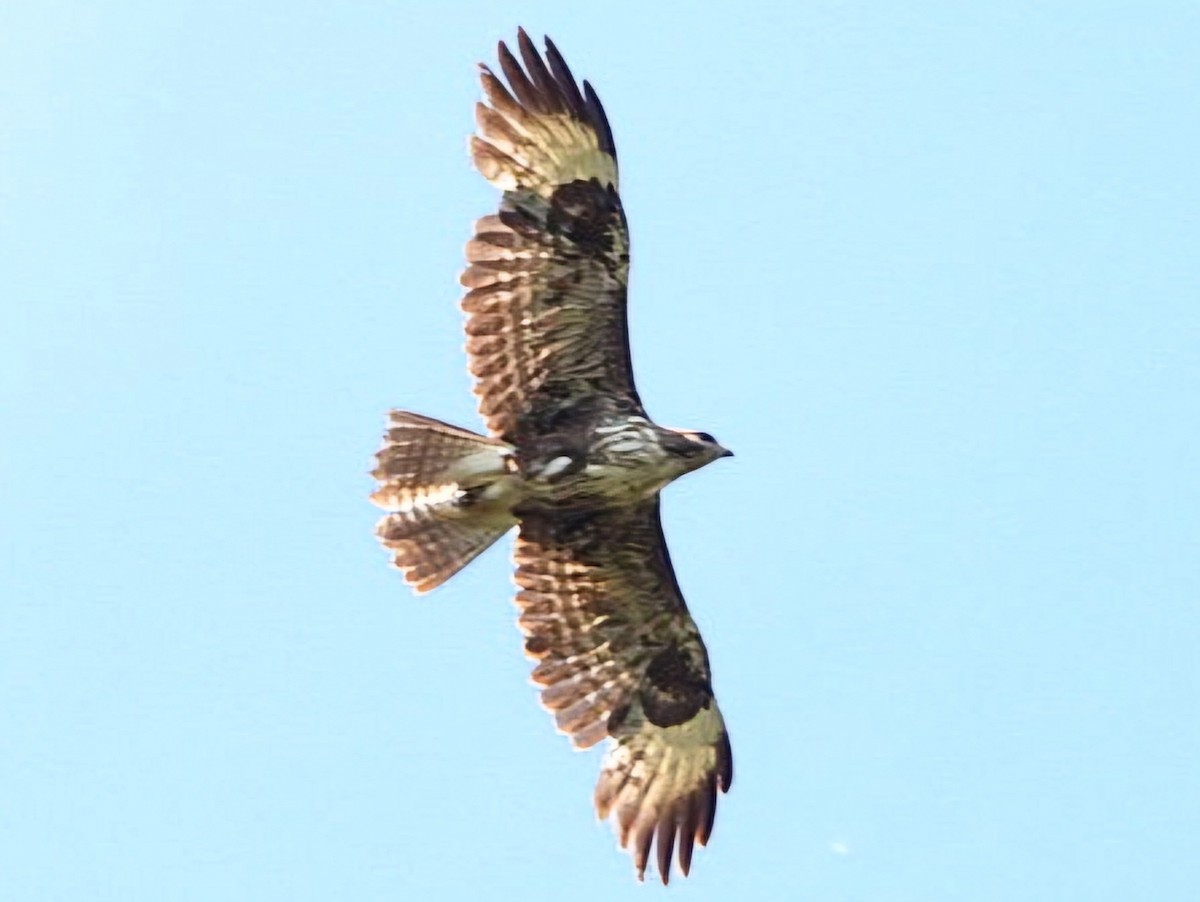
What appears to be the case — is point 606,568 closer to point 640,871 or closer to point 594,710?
point 594,710

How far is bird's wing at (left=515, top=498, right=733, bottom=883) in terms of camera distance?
1248 cm

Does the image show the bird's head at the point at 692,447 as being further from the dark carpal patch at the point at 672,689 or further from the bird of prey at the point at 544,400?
the dark carpal patch at the point at 672,689

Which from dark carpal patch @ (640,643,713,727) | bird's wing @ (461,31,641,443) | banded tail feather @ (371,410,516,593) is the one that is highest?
bird's wing @ (461,31,641,443)

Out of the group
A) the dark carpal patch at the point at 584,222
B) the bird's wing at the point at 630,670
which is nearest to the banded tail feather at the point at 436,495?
the bird's wing at the point at 630,670

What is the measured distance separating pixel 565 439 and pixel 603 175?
1.42 m

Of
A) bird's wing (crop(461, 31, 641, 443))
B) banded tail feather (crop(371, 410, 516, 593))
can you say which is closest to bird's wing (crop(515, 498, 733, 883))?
banded tail feather (crop(371, 410, 516, 593))

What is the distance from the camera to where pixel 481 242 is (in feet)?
39.1

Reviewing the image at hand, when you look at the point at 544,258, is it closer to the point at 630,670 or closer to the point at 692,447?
the point at 692,447

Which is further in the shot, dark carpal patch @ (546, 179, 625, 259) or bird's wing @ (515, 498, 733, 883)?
bird's wing @ (515, 498, 733, 883)

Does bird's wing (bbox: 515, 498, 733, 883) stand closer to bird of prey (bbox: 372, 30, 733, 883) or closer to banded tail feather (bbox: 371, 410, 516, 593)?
bird of prey (bbox: 372, 30, 733, 883)

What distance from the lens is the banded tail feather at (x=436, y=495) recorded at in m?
12.0

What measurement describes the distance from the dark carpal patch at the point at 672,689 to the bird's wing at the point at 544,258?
1.59 m

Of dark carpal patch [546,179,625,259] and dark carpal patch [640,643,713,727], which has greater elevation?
dark carpal patch [546,179,625,259]

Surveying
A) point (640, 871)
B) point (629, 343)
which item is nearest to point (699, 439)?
point (629, 343)
